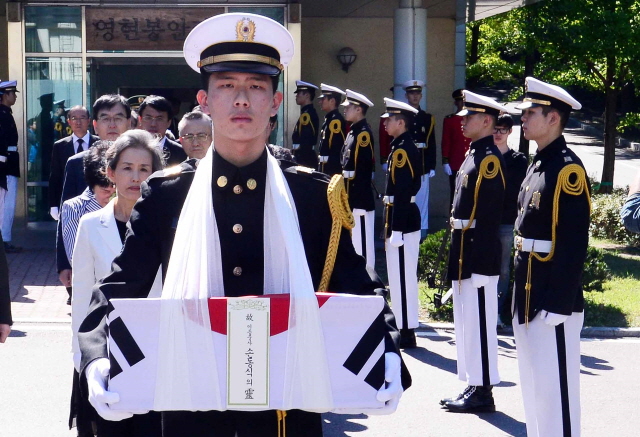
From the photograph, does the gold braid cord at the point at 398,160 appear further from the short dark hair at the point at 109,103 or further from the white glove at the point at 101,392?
the white glove at the point at 101,392

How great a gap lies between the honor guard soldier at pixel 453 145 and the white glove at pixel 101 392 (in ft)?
43.4

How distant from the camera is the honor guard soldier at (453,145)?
1585cm

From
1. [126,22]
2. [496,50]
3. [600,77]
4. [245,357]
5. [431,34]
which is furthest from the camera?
[496,50]

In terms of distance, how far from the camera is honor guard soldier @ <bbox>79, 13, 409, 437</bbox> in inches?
110

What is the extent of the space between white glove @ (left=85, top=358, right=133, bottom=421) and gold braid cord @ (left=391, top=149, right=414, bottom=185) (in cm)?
598

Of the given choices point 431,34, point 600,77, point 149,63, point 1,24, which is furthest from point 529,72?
point 1,24

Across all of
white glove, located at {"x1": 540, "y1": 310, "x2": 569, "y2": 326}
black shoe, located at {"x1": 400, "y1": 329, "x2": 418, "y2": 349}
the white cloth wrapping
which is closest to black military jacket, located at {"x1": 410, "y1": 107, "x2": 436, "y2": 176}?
black shoe, located at {"x1": 400, "y1": 329, "x2": 418, "y2": 349}

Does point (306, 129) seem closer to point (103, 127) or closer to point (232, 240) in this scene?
point (103, 127)

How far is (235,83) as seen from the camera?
2979 mm

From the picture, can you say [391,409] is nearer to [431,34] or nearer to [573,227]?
[573,227]

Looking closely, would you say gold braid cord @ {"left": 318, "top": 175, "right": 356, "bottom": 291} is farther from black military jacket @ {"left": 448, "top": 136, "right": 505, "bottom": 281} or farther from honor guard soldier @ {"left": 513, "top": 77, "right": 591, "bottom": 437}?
black military jacket @ {"left": 448, "top": 136, "right": 505, "bottom": 281}

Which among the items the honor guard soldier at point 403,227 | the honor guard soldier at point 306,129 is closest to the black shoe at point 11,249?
the honor guard soldier at point 306,129

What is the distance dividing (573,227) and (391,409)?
8.91 feet

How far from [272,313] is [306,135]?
12.9 metres
